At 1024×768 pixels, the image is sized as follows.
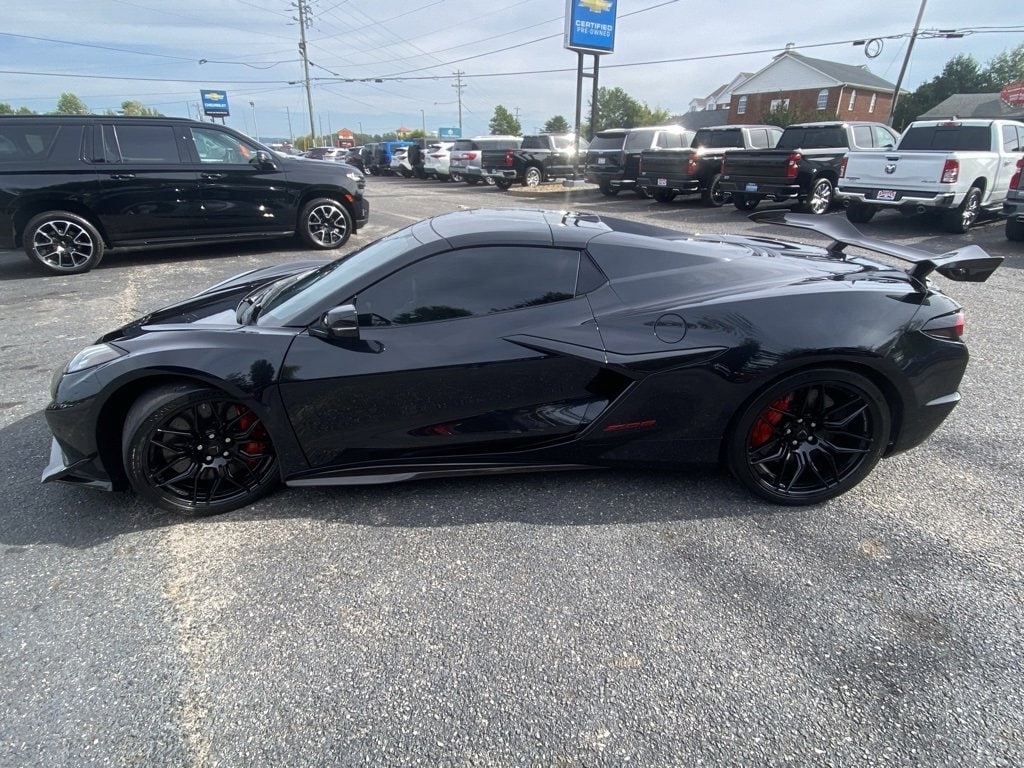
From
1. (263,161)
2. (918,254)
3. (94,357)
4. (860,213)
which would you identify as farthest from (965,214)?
(94,357)

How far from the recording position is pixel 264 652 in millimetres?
2047

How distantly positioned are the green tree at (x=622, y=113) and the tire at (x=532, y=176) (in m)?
64.5

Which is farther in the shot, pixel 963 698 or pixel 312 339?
pixel 312 339

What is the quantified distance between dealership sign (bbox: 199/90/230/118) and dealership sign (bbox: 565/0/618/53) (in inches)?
1664

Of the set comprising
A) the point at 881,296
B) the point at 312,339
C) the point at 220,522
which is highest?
the point at 881,296

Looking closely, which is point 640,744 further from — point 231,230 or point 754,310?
point 231,230

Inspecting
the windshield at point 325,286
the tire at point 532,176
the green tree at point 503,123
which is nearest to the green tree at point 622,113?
the green tree at point 503,123

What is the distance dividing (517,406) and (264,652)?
136cm

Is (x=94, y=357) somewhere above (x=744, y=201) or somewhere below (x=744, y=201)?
above

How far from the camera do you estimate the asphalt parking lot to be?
68.6 inches

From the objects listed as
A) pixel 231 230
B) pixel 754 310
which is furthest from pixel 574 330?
pixel 231 230

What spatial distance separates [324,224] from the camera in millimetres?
9039

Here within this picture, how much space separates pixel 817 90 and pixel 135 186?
177 ft

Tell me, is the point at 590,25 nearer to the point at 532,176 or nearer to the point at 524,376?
the point at 532,176
